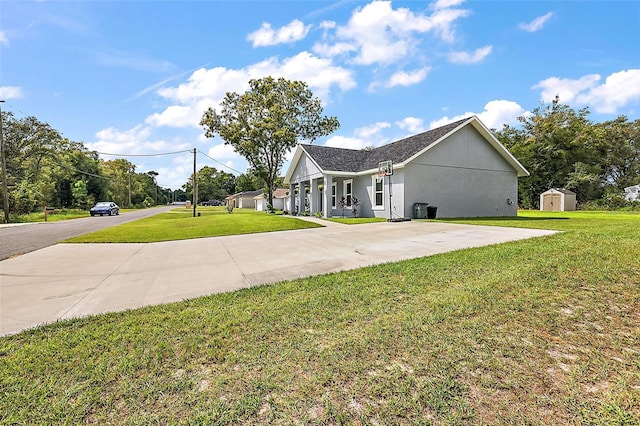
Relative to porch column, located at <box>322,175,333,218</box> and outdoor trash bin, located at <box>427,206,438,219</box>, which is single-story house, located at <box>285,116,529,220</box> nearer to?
porch column, located at <box>322,175,333,218</box>

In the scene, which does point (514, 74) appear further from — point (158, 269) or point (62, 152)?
point (62, 152)

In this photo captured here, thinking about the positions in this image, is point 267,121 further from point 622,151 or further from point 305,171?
point 622,151

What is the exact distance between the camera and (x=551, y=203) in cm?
3262

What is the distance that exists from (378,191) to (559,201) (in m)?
24.8

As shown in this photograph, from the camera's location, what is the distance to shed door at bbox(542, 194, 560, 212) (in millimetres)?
31969

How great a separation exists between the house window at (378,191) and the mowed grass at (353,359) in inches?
573

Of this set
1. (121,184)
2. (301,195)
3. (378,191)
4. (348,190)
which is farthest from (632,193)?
(121,184)

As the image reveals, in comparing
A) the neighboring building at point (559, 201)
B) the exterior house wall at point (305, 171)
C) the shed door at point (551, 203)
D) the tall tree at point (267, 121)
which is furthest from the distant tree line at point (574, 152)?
the exterior house wall at point (305, 171)

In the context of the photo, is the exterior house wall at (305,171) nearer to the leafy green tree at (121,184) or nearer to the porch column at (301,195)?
the porch column at (301,195)

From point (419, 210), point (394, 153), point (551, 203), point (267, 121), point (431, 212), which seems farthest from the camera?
point (551, 203)

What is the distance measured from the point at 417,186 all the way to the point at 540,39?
831cm

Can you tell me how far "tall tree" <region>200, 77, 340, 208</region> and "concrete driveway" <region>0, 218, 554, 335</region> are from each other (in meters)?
19.6

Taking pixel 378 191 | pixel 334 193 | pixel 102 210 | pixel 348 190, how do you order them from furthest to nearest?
pixel 102 210 → pixel 334 193 → pixel 348 190 → pixel 378 191

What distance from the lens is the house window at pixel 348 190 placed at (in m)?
21.5
